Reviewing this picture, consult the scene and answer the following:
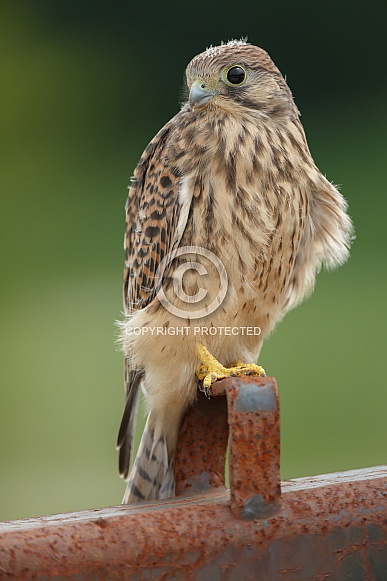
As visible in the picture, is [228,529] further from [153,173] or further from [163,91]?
[163,91]

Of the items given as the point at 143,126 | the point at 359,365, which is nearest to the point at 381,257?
the point at 359,365

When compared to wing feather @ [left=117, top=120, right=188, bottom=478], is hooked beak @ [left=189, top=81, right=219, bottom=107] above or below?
above

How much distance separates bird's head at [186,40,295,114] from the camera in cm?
148

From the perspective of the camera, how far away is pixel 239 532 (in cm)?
86

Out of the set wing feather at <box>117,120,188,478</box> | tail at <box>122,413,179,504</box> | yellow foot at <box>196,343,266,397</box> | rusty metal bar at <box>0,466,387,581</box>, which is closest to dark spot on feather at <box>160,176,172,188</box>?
wing feather at <box>117,120,188,478</box>

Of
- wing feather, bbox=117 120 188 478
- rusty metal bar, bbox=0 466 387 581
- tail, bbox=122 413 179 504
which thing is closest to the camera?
rusty metal bar, bbox=0 466 387 581

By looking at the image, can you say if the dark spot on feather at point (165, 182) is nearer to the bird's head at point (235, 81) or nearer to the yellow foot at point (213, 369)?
the bird's head at point (235, 81)

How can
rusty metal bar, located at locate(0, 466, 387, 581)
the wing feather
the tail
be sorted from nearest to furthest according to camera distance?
rusty metal bar, located at locate(0, 466, 387, 581)
the tail
the wing feather

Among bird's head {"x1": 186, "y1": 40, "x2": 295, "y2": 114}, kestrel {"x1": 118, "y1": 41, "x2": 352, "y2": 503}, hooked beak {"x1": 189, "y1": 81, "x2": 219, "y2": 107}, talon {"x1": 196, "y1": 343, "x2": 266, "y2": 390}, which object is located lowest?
talon {"x1": 196, "y1": 343, "x2": 266, "y2": 390}

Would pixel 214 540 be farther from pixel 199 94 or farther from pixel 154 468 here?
pixel 199 94

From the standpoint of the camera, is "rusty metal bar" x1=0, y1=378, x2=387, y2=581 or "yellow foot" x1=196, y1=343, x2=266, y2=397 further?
"yellow foot" x1=196, y1=343, x2=266, y2=397

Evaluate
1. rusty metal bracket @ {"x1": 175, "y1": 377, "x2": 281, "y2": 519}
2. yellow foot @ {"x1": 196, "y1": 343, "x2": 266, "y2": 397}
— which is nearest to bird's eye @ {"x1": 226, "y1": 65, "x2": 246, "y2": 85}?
yellow foot @ {"x1": 196, "y1": 343, "x2": 266, "y2": 397}

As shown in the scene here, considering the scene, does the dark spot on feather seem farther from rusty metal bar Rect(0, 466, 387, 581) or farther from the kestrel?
rusty metal bar Rect(0, 466, 387, 581)

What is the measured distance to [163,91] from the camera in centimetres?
315
